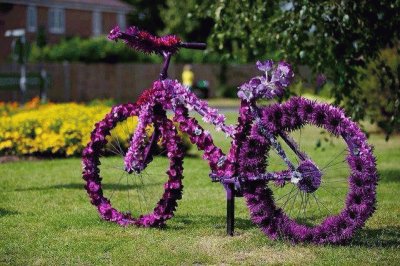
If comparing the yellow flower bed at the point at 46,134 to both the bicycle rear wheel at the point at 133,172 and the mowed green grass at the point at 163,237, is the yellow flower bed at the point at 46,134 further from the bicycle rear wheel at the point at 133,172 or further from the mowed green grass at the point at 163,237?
the bicycle rear wheel at the point at 133,172

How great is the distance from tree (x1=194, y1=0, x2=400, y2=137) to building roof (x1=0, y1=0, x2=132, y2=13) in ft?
112

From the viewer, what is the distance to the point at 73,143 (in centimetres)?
1360

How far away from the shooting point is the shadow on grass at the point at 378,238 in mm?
6750

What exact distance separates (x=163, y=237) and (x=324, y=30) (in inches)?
190

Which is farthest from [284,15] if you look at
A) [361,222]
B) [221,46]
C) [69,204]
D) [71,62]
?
[71,62]

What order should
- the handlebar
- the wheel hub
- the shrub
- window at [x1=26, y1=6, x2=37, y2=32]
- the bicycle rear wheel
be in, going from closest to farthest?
the wheel hub < the bicycle rear wheel < the handlebar < the shrub < window at [x1=26, y1=6, x2=37, y2=32]

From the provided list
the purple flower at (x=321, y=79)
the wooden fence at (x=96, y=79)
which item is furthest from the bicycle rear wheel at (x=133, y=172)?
the wooden fence at (x=96, y=79)

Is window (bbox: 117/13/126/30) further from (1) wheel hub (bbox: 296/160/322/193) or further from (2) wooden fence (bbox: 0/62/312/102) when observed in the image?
(1) wheel hub (bbox: 296/160/322/193)

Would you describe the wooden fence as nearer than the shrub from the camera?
Yes

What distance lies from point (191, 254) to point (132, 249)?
53cm

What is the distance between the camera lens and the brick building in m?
43.2

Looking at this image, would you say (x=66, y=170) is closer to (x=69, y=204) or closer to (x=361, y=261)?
(x=69, y=204)

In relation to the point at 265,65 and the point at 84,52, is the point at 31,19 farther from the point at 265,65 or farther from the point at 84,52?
the point at 265,65

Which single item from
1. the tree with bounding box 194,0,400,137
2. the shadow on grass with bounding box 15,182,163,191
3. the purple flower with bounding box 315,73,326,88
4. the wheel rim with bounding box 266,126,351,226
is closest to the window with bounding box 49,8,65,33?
the wheel rim with bounding box 266,126,351,226
